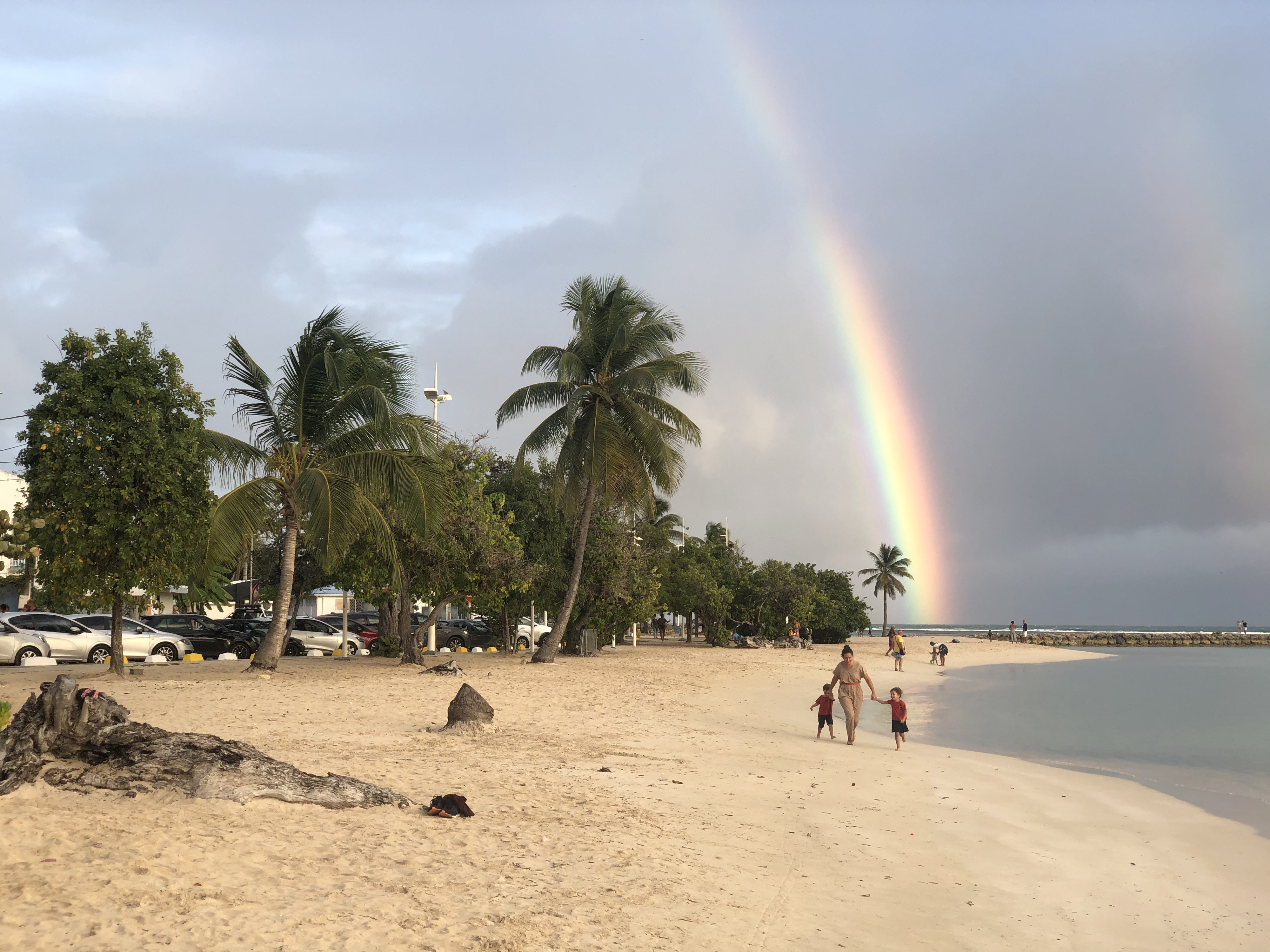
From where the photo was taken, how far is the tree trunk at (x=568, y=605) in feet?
92.4

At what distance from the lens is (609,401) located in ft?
90.7

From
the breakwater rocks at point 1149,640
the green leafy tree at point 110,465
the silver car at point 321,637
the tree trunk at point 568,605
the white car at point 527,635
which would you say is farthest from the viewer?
the breakwater rocks at point 1149,640

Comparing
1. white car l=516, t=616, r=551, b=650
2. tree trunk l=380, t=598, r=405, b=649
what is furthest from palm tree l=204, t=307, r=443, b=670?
white car l=516, t=616, r=551, b=650

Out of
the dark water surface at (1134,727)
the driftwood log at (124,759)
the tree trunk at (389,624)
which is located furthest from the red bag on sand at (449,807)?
the tree trunk at (389,624)

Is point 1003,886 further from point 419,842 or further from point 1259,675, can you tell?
point 1259,675

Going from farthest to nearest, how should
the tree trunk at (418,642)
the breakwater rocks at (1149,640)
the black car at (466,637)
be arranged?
the breakwater rocks at (1149,640)
the black car at (466,637)
the tree trunk at (418,642)

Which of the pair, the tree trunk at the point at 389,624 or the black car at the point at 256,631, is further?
the black car at the point at 256,631

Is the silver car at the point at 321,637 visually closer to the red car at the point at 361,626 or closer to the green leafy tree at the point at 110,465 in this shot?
the red car at the point at 361,626

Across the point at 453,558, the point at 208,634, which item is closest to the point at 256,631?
the point at 208,634

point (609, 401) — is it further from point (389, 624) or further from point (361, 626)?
point (361, 626)

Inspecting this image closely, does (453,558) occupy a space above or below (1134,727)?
above

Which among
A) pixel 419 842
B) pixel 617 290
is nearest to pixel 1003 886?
pixel 419 842

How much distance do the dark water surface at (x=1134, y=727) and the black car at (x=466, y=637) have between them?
17.8 meters

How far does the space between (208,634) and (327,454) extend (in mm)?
13489
